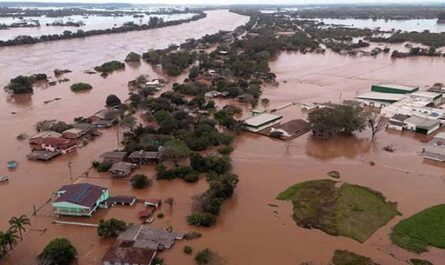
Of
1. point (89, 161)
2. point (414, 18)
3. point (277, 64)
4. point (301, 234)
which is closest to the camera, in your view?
point (301, 234)

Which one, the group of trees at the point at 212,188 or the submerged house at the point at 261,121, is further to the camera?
the submerged house at the point at 261,121

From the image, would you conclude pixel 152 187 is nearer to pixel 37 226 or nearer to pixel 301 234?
pixel 37 226

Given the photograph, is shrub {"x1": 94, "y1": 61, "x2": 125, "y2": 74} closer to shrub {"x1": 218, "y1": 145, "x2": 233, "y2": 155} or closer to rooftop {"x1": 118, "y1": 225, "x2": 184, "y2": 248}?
shrub {"x1": 218, "y1": 145, "x2": 233, "y2": 155}

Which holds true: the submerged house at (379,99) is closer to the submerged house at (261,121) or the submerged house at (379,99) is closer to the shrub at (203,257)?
the submerged house at (261,121)

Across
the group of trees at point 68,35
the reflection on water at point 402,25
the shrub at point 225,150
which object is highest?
the reflection on water at point 402,25

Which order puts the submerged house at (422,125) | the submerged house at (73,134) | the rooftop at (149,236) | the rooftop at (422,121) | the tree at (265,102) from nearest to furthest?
1. the rooftop at (149,236)
2. the submerged house at (73,134)
3. the submerged house at (422,125)
4. the rooftop at (422,121)
5. the tree at (265,102)

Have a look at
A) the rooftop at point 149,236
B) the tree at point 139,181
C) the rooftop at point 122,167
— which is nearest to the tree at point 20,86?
the rooftop at point 122,167

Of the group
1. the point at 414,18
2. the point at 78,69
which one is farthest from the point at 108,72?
the point at 414,18
